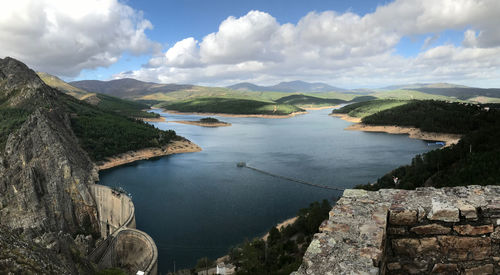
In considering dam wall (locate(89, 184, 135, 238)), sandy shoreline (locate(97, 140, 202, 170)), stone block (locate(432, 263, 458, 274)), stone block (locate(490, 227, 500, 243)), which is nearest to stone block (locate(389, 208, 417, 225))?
stone block (locate(432, 263, 458, 274))

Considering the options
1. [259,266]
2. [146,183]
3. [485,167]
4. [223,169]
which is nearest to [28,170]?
[146,183]

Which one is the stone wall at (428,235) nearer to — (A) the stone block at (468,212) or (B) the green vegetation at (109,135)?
(A) the stone block at (468,212)

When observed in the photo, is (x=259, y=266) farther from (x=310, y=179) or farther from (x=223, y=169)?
(x=223, y=169)

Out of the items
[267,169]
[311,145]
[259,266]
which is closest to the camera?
[259,266]

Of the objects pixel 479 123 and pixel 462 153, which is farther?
pixel 479 123

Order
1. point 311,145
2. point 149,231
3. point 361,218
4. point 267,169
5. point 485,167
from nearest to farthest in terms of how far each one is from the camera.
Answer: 1. point 361,218
2. point 485,167
3. point 149,231
4. point 267,169
5. point 311,145

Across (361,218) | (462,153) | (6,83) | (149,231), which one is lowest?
(149,231)
